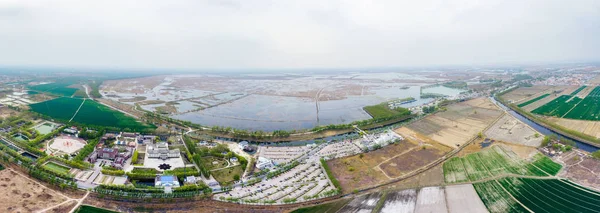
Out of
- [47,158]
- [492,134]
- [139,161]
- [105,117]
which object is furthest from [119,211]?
[492,134]

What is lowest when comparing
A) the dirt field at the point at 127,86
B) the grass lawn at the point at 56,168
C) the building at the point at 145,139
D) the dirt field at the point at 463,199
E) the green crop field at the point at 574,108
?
the dirt field at the point at 463,199

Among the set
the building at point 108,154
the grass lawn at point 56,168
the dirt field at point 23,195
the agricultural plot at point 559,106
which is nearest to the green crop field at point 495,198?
the dirt field at point 23,195

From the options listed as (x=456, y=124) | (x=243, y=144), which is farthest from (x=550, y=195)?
(x=243, y=144)

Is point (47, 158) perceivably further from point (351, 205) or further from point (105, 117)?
point (351, 205)

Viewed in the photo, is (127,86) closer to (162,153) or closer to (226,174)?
(162,153)

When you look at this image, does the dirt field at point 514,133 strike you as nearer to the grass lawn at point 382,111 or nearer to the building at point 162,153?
the grass lawn at point 382,111

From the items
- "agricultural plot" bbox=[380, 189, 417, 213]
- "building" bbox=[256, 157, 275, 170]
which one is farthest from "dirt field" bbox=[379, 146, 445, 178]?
"building" bbox=[256, 157, 275, 170]
